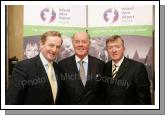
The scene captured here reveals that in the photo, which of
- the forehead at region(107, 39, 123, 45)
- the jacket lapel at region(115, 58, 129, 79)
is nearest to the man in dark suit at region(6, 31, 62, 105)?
the forehead at region(107, 39, 123, 45)

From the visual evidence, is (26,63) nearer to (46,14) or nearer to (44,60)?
(44,60)

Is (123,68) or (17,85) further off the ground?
(123,68)

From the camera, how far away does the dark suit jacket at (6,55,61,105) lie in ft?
8.48

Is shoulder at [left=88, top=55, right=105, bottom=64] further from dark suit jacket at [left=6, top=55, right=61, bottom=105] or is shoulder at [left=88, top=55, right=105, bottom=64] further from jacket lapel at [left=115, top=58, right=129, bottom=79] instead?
dark suit jacket at [left=6, top=55, right=61, bottom=105]

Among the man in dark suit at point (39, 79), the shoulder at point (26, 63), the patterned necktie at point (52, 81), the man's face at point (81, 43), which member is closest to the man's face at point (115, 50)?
the man's face at point (81, 43)

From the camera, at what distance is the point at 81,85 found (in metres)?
2.61

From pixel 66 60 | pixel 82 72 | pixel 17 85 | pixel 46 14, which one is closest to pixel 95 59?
pixel 82 72

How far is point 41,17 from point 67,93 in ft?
2.53

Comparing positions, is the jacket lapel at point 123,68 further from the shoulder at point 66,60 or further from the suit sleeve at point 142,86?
the shoulder at point 66,60

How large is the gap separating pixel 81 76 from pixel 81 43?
0.32m

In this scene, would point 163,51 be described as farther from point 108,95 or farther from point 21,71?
point 21,71

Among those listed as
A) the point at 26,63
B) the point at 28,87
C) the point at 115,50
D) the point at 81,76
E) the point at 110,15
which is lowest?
the point at 28,87

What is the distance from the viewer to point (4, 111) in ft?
8.59

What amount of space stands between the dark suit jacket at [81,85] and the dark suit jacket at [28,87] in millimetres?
175
